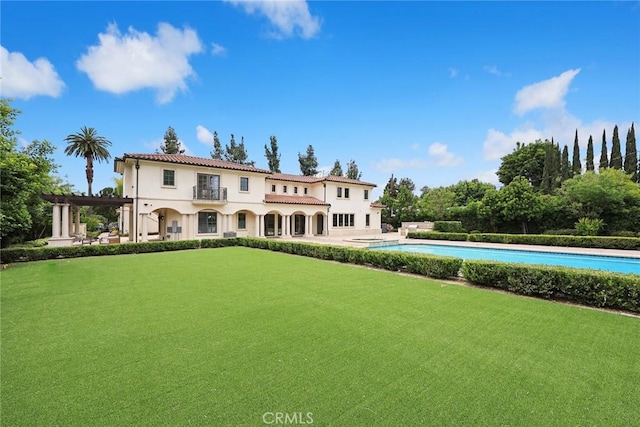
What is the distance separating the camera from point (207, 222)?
78.5 feet

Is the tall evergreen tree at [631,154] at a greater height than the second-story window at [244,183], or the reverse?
the tall evergreen tree at [631,154]

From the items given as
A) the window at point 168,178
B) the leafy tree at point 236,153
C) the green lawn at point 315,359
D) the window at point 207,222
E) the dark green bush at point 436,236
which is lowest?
the green lawn at point 315,359

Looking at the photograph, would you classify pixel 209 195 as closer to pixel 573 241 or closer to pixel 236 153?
pixel 573 241

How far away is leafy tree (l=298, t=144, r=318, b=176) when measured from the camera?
52.1 m

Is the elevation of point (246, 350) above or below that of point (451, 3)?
below

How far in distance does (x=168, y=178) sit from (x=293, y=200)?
11.1 meters

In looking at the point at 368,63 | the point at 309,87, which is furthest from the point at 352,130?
the point at 368,63

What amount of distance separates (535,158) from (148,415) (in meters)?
57.7

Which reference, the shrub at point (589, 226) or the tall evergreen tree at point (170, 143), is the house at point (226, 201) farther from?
the tall evergreen tree at point (170, 143)

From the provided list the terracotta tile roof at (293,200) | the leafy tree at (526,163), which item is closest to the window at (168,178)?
the terracotta tile roof at (293,200)

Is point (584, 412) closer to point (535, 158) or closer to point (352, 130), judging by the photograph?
point (352, 130)

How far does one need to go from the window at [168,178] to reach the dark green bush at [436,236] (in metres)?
21.7

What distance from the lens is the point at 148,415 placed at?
9.23ft

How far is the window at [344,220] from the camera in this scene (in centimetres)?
3211
